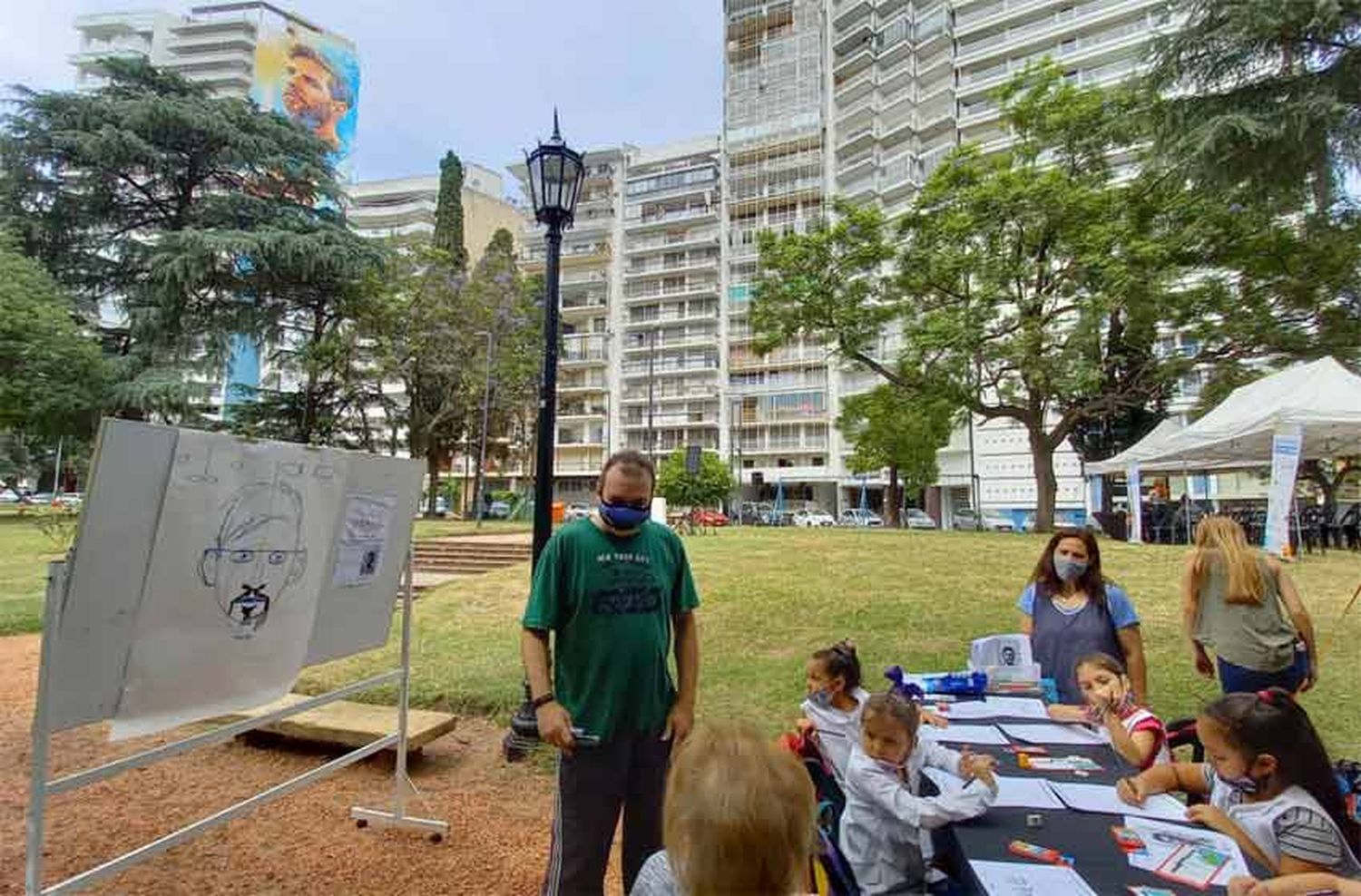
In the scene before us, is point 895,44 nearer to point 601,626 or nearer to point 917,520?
point 917,520

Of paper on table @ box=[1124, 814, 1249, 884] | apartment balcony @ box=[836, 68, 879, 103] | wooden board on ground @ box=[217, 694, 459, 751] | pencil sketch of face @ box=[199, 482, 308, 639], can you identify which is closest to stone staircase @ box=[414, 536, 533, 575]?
Result: wooden board on ground @ box=[217, 694, 459, 751]

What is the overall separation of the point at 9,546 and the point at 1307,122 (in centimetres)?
2250

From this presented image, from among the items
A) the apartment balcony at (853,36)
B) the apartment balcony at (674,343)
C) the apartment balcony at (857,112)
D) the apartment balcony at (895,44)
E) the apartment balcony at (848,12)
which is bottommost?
the apartment balcony at (674,343)

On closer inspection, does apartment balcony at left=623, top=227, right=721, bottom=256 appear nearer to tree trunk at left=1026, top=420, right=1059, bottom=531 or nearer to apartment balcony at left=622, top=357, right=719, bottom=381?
apartment balcony at left=622, top=357, right=719, bottom=381

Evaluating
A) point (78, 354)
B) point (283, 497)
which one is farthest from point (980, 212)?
point (78, 354)

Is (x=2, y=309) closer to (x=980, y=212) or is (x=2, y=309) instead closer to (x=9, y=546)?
(x=9, y=546)

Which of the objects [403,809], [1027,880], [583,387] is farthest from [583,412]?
[1027,880]

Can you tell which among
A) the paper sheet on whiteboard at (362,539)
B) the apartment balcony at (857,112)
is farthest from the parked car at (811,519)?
the paper sheet on whiteboard at (362,539)

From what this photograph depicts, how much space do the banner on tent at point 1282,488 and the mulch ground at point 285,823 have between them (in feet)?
22.1

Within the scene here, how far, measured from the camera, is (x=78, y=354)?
898 inches

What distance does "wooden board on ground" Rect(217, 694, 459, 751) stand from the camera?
14.0 ft

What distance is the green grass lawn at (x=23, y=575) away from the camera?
882 cm

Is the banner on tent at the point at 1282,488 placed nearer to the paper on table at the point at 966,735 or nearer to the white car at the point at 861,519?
the paper on table at the point at 966,735

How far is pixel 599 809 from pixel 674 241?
64260 mm
